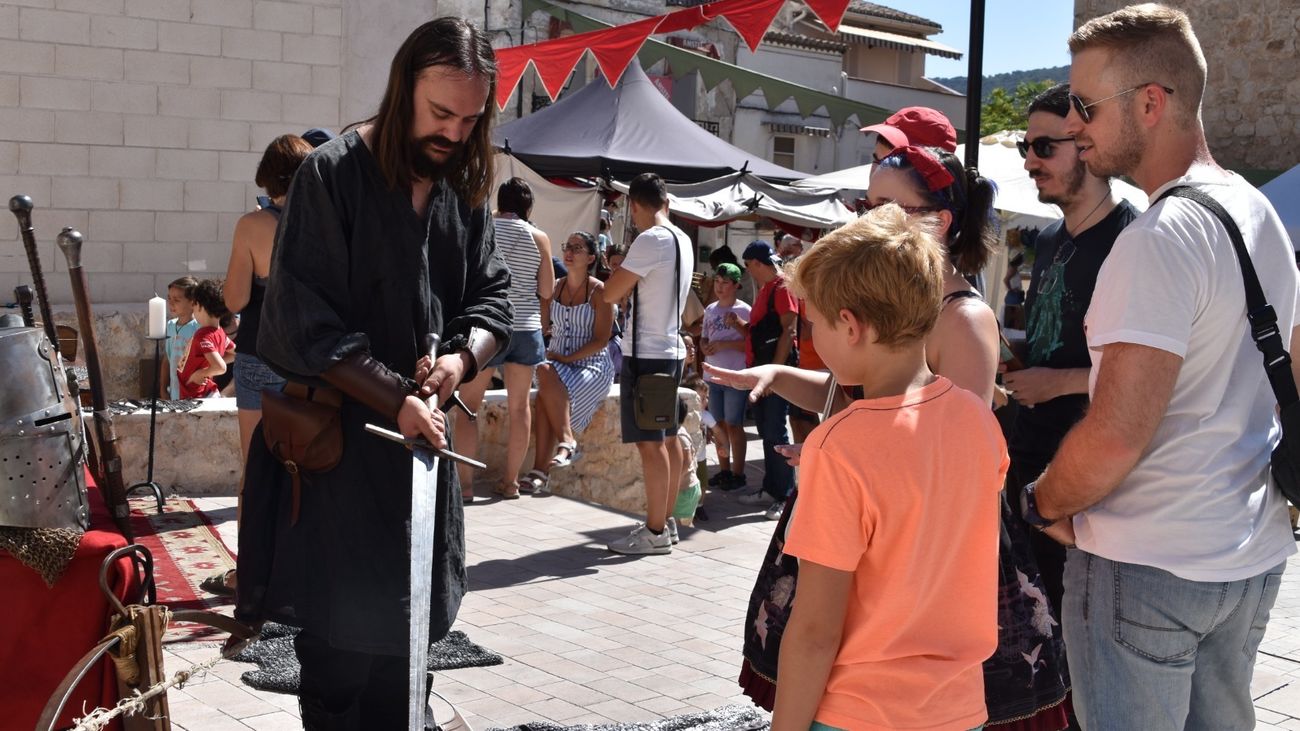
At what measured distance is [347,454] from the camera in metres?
2.85

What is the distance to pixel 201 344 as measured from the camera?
7.63m

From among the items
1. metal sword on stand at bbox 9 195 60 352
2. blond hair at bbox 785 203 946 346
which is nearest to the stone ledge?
metal sword on stand at bbox 9 195 60 352

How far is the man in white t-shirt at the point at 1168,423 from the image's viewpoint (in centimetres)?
225

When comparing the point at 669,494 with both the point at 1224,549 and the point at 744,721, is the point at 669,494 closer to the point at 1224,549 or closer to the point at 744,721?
the point at 744,721

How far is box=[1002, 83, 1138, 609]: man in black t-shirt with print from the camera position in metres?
3.09

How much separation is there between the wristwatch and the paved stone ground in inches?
73.3

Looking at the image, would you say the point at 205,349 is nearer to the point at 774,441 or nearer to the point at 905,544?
the point at 774,441

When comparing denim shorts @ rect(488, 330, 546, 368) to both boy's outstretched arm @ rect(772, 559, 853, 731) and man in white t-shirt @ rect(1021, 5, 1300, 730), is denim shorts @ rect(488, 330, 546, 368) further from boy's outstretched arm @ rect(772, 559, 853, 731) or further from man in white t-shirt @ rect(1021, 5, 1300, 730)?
boy's outstretched arm @ rect(772, 559, 853, 731)

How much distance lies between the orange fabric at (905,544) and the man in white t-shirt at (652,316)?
4.03 meters

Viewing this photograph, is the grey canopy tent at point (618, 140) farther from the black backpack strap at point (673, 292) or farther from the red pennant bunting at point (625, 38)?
the black backpack strap at point (673, 292)

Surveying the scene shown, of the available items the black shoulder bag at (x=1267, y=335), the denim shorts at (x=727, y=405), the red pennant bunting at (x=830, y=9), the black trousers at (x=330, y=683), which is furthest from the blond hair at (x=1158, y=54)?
the denim shorts at (x=727, y=405)

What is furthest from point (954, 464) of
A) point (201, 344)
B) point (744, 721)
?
point (201, 344)

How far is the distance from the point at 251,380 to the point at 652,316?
1980mm

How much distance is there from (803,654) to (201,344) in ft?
20.6
